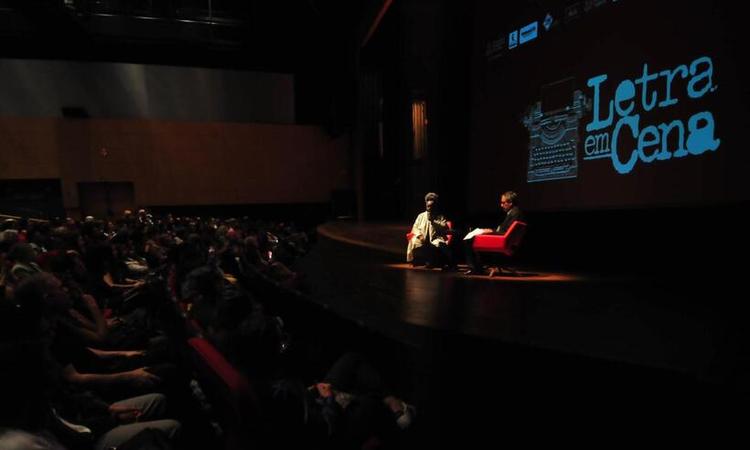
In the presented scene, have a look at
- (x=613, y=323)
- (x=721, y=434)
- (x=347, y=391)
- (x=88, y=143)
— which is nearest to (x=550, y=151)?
(x=613, y=323)

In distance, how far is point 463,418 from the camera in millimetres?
1366

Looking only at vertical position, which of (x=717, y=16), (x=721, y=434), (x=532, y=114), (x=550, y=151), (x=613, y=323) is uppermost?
(x=717, y=16)

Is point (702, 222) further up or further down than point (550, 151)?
further down

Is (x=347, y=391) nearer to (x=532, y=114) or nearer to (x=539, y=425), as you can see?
(x=539, y=425)

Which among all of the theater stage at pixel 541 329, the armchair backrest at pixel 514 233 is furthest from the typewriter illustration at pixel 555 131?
the theater stage at pixel 541 329

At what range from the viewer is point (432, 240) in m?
6.20

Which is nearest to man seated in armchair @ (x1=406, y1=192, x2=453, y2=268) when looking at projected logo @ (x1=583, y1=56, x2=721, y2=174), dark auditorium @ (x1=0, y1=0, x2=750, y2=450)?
dark auditorium @ (x1=0, y1=0, x2=750, y2=450)

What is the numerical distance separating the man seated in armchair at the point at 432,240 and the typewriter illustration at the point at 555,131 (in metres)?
1.26

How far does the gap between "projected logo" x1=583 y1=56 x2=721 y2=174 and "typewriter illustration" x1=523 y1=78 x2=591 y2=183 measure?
21 cm

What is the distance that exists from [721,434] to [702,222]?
387 centimetres

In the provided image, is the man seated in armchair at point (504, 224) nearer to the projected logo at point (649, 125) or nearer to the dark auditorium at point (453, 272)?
the dark auditorium at point (453, 272)

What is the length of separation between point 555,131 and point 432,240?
198 cm

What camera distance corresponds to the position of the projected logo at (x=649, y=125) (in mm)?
3941

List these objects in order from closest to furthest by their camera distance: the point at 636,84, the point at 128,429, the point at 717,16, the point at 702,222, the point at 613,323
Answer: the point at 128,429 → the point at 613,323 → the point at 717,16 → the point at 702,222 → the point at 636,84
